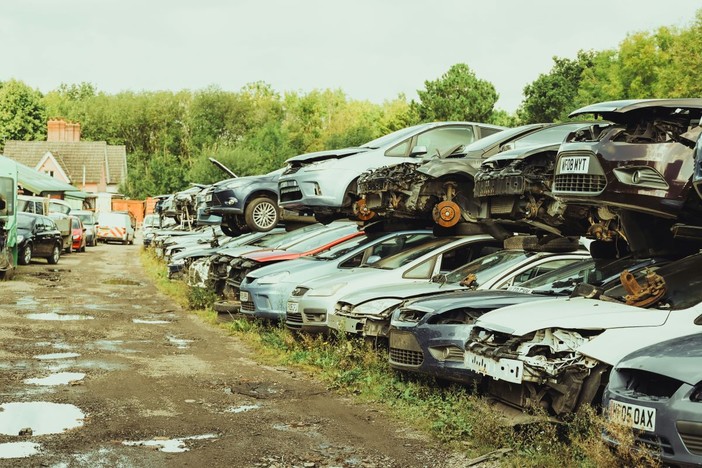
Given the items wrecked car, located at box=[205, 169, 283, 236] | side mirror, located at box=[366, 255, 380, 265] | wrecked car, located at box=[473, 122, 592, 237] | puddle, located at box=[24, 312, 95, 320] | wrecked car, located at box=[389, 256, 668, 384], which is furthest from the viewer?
wrecked car, located at box=[205, 169, 283, 236]

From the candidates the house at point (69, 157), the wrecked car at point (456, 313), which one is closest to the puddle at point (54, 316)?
the wrecked car at point (456, 313)

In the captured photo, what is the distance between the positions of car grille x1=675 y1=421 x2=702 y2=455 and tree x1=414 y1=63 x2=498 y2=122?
197 feet

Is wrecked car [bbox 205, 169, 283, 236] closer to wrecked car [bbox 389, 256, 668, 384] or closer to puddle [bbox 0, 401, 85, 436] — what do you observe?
wrecked car [bbox 389, 256, 668, 384]

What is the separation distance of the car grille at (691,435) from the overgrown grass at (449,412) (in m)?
0.27

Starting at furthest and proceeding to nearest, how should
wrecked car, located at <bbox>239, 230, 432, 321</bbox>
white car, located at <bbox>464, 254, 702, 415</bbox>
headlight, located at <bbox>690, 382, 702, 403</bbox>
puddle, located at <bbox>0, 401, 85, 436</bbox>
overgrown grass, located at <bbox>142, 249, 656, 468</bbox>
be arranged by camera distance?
wrecked car, located at <bbox>239, 230, 432, 321</bbox> → puddle, located at <bbox>0, 401, 85, 436</bbox> → white car, located at <bbox>464, 254, 702, 415</bbox> → overgrown grass, located at <bbox>142, 249, 656, 468</bbox> → headlight, located at <bbox>690, 382, 702, 403</bbox>

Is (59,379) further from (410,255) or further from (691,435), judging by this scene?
(691,435)

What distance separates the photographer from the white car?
6828mm

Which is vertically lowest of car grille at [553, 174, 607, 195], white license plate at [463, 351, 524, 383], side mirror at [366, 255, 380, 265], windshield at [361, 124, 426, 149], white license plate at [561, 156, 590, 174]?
white license plate at [463, 351, 524, 383]

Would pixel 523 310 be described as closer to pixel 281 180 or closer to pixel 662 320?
pixel 662 320

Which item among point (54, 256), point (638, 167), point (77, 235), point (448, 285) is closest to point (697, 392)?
point (638, 167)

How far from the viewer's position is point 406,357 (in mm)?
9289

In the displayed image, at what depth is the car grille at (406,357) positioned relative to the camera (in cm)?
911

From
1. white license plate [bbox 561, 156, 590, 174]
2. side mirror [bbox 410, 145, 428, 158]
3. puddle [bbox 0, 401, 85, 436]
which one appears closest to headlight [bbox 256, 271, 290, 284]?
side mirror [bbox 410, 145, 428, 158]

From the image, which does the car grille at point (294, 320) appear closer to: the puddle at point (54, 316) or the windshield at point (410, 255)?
the windshield at point (410, 255)
